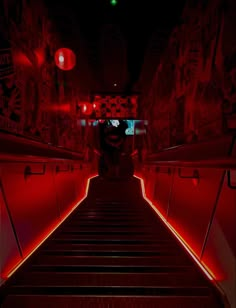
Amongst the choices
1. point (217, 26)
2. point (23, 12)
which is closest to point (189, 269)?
point (217, 26)

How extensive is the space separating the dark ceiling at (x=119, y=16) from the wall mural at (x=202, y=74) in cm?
36

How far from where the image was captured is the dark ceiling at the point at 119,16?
4738 millimetres

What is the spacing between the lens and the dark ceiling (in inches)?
187

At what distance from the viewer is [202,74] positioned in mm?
3246

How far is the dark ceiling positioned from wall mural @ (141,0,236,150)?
0.36m

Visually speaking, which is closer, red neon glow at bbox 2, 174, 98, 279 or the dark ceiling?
red neon glow at bbox 2, 174, 98, 279

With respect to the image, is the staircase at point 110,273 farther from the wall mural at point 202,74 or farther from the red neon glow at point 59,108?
the red neon glow at point 59,108

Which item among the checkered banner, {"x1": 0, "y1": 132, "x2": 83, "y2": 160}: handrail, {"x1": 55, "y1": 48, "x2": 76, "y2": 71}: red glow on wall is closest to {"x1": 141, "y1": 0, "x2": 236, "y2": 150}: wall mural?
{"x1": 55, "y1": 48, "x2": 76, "y2": 71}: red glow on wall

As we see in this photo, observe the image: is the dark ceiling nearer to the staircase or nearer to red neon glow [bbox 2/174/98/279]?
red neon glow [bbox 2/174/98/279]

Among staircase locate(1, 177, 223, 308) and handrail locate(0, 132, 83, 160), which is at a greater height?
handrail locate(0, 132, 83, 160)

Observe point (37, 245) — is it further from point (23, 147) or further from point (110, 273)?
point (23, 147)

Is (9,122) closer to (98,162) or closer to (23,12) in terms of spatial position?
(23,12)

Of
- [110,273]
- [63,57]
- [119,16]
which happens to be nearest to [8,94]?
[110,273]

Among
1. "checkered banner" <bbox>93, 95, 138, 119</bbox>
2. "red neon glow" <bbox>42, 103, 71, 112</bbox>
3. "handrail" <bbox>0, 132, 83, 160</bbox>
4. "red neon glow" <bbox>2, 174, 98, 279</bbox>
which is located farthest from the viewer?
"checkered banner" <bbox>93, 95, 138, 119</bbox>
